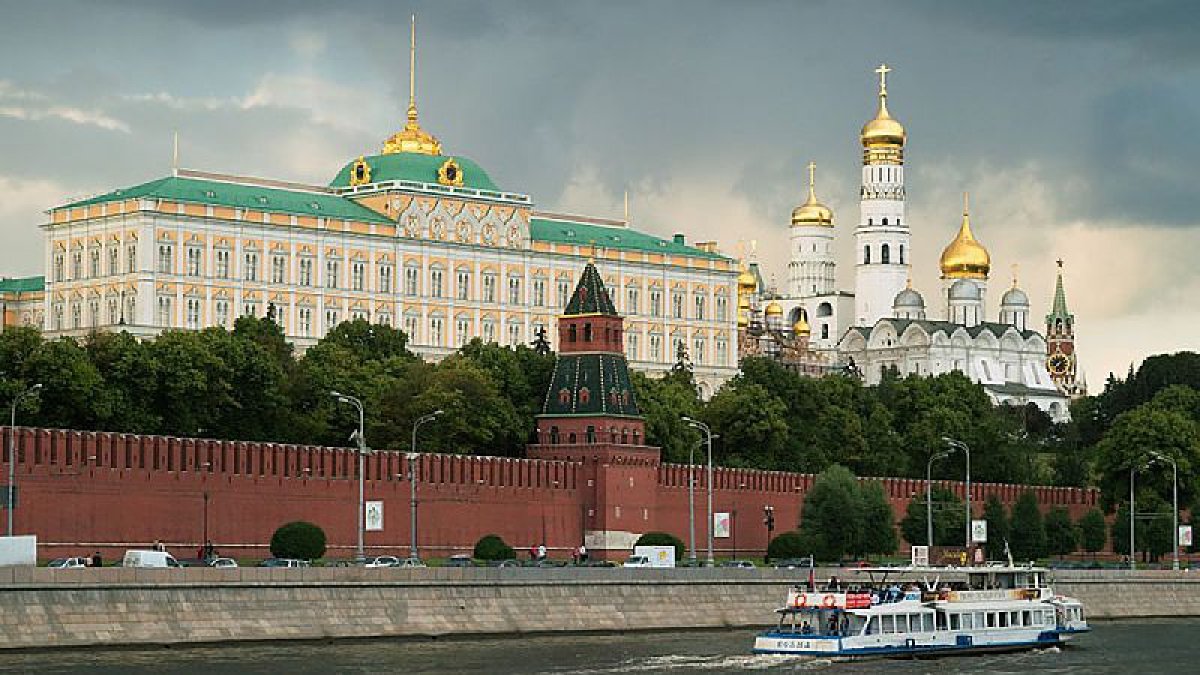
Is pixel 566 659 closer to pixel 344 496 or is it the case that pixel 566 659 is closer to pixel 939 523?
pixel 344 496

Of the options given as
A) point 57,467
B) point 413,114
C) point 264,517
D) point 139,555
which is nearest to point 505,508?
point 264,517

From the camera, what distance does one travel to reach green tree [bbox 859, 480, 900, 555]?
11438 centimetres

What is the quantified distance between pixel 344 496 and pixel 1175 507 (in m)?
35.7

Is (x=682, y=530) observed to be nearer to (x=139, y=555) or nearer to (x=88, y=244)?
(x=139, y=555)

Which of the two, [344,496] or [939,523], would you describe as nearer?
[344,496]

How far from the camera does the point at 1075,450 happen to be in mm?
163375

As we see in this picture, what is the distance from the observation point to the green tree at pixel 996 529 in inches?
4754

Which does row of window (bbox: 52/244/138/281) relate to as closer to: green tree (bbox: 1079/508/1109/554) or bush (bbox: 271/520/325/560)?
green tree (bbox: 1079/508/1109/554)

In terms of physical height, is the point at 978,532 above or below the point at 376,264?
below

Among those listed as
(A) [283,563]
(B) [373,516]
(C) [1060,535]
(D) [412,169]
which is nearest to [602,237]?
(D) [412,169]

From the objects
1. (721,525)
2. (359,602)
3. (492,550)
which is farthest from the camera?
(721,525)

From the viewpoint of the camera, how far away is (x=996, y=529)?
121938mm

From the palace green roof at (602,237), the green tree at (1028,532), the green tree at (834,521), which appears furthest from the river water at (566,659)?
the palace green roof at (602,237)

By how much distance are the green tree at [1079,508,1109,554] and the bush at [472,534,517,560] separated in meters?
33.7
